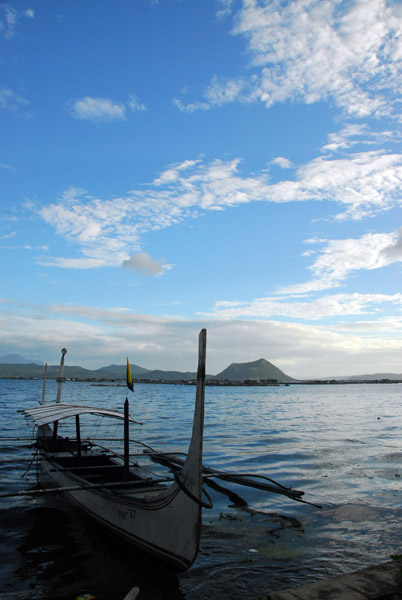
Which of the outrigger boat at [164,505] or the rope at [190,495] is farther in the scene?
the outrigger boat at [164,505]

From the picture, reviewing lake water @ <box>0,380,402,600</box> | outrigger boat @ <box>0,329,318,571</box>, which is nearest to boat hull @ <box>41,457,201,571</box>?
outrigger boat @ <box>0,329,318,571</box>

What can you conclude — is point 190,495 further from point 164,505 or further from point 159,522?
point 159,522

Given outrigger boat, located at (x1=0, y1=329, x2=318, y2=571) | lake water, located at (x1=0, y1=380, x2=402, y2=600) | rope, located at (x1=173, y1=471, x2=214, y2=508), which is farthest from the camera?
lake water, located at (x1=0, y1=380, x2=402, y2=600)

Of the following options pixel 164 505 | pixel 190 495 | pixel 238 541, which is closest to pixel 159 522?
pixel 164 505

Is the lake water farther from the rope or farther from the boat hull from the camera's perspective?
the rope

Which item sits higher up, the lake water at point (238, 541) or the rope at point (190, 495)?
the rope at point (190, 495)

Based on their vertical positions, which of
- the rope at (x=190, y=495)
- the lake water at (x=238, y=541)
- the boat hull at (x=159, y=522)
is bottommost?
the lake water at (x=238, y=541)

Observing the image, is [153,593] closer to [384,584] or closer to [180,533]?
[180,533]

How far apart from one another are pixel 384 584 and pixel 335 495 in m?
10.3

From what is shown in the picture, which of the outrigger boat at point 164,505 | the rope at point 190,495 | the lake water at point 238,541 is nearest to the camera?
the rope at point 190,495

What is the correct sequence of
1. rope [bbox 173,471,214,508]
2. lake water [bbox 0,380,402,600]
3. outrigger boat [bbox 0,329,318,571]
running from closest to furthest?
1. rope [bbox 173,471,214,508]
2. outrigger boat [bbox 0,329,318,571]
3. lake water [bbox 0,380,402,600]

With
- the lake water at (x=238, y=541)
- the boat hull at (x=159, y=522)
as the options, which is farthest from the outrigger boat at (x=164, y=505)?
the lake water at (x=238, y=541)

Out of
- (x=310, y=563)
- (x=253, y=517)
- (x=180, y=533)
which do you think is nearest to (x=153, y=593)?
(x=180, y=533)

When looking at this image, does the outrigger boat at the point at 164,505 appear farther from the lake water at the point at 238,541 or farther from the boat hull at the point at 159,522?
the lake water at the point at 238,541
